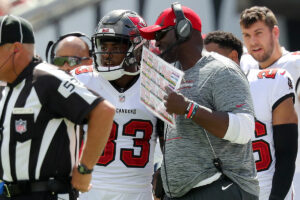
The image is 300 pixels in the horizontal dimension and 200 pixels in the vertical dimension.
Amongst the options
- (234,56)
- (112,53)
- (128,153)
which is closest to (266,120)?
(234,56)

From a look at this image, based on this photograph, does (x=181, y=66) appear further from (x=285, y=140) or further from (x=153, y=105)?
(x=285, y=140)

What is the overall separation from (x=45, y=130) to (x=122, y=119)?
83 centimetres

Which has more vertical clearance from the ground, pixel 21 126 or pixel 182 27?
pixel 182 27

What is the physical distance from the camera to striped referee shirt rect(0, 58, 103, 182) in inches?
129

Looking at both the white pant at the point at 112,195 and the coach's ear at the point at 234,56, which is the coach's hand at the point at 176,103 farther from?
the coach's ear at the point at 234,56

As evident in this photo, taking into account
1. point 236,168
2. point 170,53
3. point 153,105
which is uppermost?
point 170,53

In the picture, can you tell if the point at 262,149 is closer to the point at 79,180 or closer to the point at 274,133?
the point at 274,133

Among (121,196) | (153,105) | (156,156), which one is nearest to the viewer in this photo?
(153,105)

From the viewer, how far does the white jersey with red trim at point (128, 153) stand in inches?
159

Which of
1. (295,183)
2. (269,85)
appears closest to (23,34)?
(269,85)

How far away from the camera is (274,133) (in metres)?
4.25

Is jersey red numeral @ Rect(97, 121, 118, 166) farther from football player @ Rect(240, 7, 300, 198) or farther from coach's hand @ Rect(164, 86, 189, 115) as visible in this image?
football player @ Rect(240, 7, 300, 198)

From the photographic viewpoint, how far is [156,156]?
15.7 feet

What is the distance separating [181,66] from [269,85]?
3.06 ft
